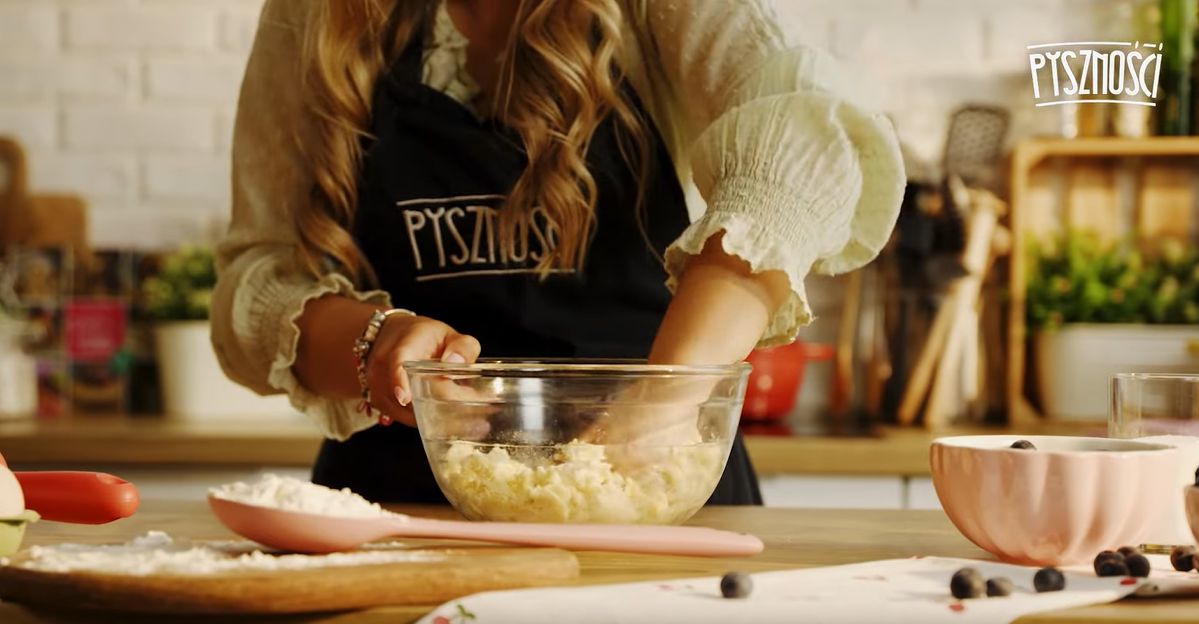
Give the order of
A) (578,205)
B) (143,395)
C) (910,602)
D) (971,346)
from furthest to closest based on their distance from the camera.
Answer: (143,395)
(971,346)
(578,205)
(910,602)

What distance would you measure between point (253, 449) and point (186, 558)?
1342mm

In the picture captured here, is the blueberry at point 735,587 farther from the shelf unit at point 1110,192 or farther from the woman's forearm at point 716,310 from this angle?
the shelf unit at point 1110,192

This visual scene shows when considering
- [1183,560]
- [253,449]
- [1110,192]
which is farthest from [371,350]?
[1110,192]

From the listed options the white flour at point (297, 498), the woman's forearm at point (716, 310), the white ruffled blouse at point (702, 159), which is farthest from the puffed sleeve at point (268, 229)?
the white flour at point (297, 498)

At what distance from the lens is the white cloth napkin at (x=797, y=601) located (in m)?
0.56

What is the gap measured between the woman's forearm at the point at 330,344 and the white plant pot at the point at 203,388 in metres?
1.16

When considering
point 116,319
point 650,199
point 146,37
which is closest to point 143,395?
point 116,319

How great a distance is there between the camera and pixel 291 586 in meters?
0.57

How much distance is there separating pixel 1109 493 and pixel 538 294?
1.97ft

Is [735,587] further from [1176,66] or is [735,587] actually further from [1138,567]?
[1176,66]

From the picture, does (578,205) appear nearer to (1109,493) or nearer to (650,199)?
(650,199)

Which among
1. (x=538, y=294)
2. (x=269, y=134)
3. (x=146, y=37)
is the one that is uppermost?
(x=146, y=37)

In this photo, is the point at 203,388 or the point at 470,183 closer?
the point at 470,183

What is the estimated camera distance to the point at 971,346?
2.26 meters
